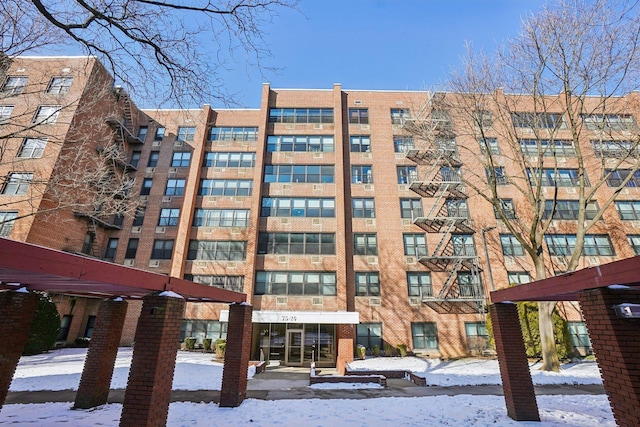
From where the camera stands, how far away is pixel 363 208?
24.5m

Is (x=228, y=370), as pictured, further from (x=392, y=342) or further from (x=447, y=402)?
(x=392, y=342)

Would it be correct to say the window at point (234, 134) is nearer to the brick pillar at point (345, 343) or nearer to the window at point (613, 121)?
the brick pillar at point (345, 343)

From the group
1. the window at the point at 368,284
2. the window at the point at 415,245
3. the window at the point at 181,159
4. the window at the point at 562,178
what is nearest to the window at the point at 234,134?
the window at the point at 181,159

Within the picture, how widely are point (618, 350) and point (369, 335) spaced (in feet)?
59.1

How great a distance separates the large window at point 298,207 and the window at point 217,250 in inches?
130

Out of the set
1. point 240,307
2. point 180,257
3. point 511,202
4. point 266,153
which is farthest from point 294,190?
point 511,202

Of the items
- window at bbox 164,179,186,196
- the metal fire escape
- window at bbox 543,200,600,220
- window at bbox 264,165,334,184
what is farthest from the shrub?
window at bbox 543,200,600,220

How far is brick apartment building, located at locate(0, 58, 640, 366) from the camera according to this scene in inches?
837

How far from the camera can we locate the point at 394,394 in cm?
1123

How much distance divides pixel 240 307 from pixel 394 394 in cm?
674

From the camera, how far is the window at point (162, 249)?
2436cm

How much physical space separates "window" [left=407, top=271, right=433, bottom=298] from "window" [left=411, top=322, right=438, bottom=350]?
204cm

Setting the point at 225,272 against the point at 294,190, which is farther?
the point at 294,190

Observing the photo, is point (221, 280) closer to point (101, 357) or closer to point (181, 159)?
point (181, 159)
